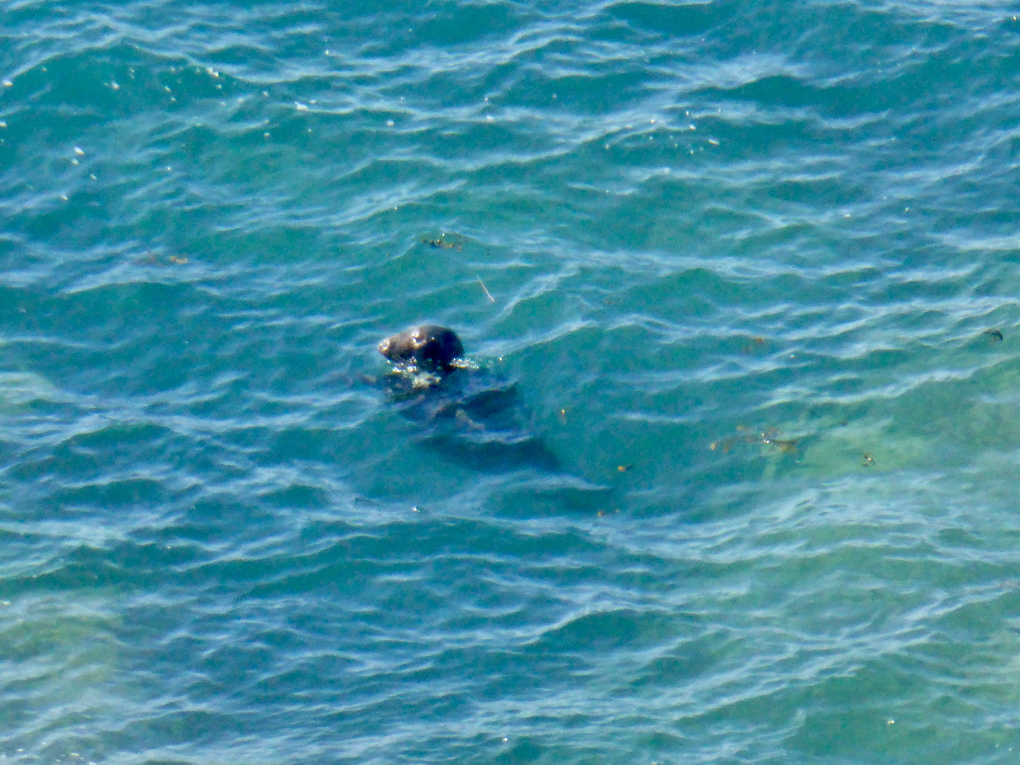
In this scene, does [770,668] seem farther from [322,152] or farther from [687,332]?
[322,152]

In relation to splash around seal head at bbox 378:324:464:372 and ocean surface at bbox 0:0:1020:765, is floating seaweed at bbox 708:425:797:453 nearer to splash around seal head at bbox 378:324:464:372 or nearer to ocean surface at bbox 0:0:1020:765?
ocean surface at bbox 0:0:1020:765

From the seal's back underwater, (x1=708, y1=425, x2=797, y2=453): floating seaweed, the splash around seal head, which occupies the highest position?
the splash around seal head

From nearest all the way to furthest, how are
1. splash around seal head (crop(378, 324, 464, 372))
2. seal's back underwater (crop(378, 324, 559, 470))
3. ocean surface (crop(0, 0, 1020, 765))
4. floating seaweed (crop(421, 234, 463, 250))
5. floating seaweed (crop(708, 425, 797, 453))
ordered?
ocean surface (crop(0, 0, 1020, 765)) < floating seaweed (crop(708, 425, 797, 453)) < seal's back underwater (crop(378, 324, 559, 470)) < splash around seal head (crop(378, 324, 464, 372)) < floating seaweed (crop(421, 234, 463, 250))

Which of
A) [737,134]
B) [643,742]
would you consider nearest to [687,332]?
[737,134]

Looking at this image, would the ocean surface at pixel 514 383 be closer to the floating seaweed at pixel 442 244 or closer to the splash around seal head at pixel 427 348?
the floating seaweed at pixel 442 244

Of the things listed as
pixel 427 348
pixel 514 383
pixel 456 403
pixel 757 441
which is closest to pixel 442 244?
pixel 427 348

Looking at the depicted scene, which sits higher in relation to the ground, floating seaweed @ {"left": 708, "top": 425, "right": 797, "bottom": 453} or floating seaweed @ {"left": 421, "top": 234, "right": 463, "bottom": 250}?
floating seaweed @ {"left": 421, "top": 234, "right": 463, "bottom": 250}

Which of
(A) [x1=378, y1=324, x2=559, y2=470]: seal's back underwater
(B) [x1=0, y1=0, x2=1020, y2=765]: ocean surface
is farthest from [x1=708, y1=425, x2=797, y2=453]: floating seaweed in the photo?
(A) [x1=378, y1=324, x2=559, y2=470]: seal's back underwater
